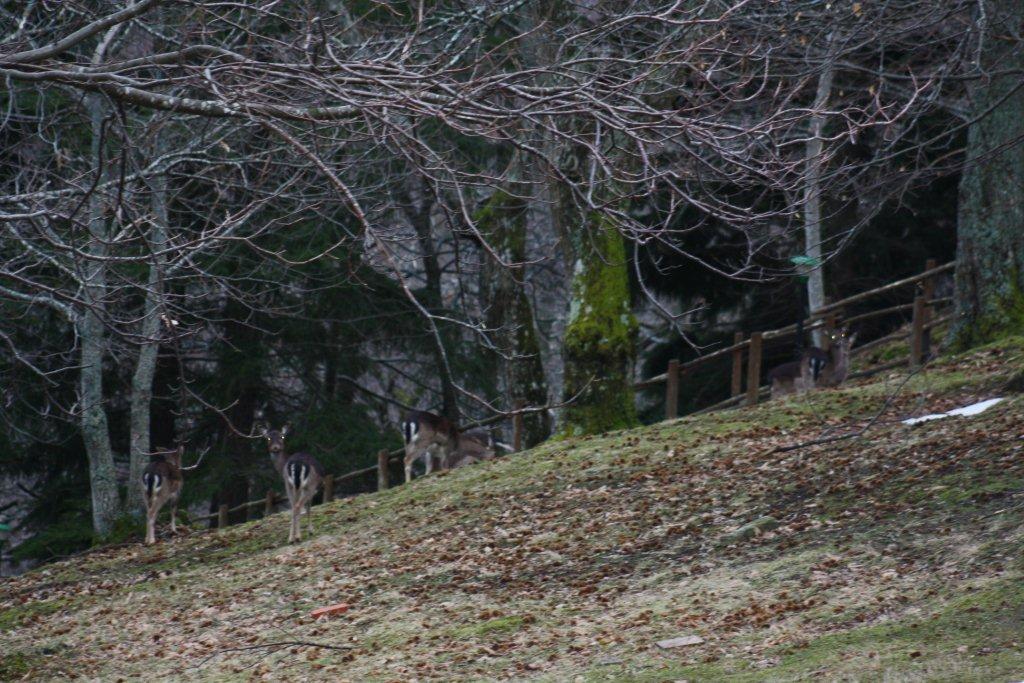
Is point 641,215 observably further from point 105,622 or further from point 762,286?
point 105,622

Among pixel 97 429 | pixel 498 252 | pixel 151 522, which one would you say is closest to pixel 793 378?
pixel 498 252

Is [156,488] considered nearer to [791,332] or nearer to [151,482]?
[151,482]

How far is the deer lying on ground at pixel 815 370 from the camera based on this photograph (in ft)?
57.2

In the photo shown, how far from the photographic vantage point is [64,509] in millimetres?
24188

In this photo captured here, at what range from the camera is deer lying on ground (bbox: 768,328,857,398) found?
1744 cm

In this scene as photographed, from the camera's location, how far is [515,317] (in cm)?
1850

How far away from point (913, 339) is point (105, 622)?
10886 millimetres

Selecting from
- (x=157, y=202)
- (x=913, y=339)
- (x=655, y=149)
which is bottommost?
(x=913, y=339)

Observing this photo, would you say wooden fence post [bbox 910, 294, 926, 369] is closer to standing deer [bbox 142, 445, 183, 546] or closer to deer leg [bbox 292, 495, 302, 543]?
deer leg [bbox 292, 495, 302, 543]

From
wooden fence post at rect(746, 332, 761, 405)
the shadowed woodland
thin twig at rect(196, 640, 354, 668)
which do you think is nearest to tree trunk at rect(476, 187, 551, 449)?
the shadowed woodland

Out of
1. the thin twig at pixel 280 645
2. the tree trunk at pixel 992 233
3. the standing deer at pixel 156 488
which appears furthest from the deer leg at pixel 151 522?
the tree trunk at pixel 992 233

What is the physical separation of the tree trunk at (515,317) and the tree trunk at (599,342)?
155 cm

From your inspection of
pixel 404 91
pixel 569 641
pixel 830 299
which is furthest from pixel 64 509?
pixel 404 91

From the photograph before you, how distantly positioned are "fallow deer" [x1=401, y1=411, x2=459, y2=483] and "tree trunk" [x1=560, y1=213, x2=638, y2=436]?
3.68 meters
